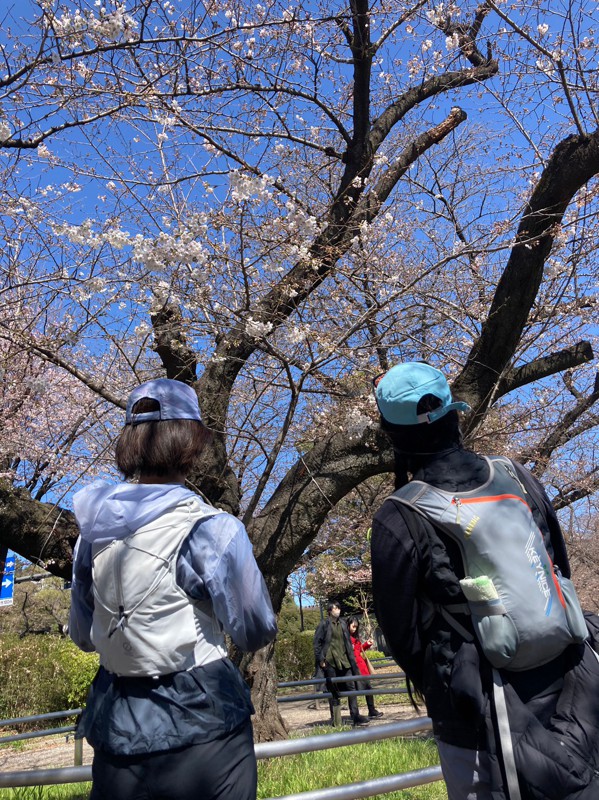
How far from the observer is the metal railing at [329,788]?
250 centimetres

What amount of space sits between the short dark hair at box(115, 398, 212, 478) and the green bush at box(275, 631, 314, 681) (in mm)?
15455

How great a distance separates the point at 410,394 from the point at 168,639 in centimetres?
78

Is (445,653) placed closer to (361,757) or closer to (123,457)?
(123,457)

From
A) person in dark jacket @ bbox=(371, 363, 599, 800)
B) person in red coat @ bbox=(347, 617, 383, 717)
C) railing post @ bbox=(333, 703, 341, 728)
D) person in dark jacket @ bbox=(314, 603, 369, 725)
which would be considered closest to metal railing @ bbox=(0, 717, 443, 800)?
person in dark jacket @ bbox=(371, 363, 599, 800)

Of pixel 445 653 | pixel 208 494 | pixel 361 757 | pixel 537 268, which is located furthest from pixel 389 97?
pixel 445 653

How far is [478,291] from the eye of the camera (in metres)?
7.82

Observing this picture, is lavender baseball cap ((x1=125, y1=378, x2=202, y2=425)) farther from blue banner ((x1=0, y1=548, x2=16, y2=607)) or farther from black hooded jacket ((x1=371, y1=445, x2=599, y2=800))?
blue banner ((x1=0, y1=548, x2=16, y2=607))

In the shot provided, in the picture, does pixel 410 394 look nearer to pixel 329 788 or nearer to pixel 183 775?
pixel 183 775

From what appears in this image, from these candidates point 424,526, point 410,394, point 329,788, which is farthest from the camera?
point 329,788

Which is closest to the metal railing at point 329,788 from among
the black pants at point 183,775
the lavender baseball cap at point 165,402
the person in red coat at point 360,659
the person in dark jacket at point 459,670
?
the black pants at point 183,775

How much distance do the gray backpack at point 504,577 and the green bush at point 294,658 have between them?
51.3 ft

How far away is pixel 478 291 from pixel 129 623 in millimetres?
7041

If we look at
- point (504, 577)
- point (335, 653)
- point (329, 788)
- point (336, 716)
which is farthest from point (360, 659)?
point (504, 577)

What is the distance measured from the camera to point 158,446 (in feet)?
5.53
